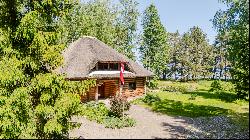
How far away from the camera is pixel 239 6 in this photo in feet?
73.5

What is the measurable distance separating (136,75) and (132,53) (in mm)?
19589

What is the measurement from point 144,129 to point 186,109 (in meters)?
11.0

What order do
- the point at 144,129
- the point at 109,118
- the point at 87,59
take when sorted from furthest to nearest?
1. the point at 87,59
2. the point at 109,118
3. the point at 144,129

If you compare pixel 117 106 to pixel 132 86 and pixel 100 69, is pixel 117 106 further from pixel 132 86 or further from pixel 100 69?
pixel 132 86

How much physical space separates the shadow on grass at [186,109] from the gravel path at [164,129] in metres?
2.13

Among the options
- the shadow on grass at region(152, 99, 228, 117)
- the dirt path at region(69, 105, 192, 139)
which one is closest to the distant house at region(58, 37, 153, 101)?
the shadow on grass at region(152, 99, 228, 117)

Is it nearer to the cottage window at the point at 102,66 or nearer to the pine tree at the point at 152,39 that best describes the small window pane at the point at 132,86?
the cottage window at the point at 102,66

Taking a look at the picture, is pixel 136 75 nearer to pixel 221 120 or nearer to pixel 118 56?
pixel 118 56

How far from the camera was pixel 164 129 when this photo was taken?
22438 millimetres

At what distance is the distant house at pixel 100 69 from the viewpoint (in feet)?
118

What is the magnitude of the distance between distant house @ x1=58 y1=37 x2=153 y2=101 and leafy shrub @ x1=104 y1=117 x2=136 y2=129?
10.1m

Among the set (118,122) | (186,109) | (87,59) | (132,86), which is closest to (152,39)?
(132,86)

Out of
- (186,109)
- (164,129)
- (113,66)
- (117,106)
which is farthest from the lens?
(113,66)

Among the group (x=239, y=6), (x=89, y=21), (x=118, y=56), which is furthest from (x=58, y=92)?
(x=89, y=21)
